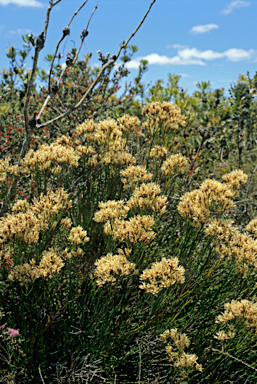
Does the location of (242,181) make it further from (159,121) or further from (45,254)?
(45,254)

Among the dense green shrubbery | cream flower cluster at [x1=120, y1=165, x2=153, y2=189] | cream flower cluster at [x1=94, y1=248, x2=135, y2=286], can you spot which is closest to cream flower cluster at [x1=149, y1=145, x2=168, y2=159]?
the dense green shrubbery

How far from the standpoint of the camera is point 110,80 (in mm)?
4965

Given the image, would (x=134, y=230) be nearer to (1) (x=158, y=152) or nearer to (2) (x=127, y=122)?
(1) (x=158, y=152)

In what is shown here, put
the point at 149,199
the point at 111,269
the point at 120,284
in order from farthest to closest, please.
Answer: the point at 120,284
the point at 149,199
the point at 111,269

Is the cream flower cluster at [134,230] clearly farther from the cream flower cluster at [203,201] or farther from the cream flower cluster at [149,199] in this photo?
the cream flower cluster at [203,201]

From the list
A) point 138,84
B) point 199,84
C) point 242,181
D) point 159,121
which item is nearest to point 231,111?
point 199,84

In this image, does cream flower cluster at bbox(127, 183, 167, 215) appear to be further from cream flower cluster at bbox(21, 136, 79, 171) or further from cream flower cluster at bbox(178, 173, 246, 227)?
cream flower cluster at bbox(21, 136, 79, 171)

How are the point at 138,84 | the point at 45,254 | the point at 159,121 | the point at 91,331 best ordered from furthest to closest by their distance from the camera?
the point at 138,84 < the point at 159,121 < the point at 91,331 < the point at 45,254

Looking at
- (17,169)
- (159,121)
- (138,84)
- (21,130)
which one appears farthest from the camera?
(138,84)

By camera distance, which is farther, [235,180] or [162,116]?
[162,116]

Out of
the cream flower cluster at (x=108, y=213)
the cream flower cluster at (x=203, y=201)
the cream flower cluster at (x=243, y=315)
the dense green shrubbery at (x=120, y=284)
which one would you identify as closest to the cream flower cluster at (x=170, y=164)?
the dense green shrubbery at (x=120, y=284)

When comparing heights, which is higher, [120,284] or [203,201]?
[203,201]

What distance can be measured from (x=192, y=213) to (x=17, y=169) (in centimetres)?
160

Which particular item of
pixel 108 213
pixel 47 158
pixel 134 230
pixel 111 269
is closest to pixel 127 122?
pixel 47 158
